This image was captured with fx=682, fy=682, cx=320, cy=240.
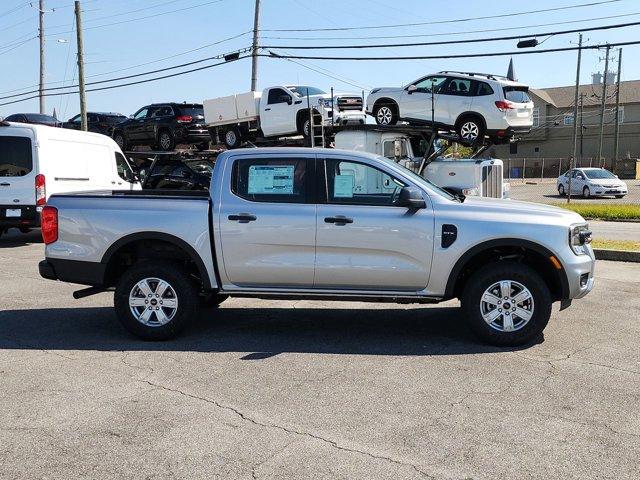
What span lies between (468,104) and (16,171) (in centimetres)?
1020

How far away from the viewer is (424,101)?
17031 mm

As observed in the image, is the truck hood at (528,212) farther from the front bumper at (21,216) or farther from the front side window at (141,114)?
the front side window at (141,114)

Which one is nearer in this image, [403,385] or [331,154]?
[403,385]

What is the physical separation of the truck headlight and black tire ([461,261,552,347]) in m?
0.44

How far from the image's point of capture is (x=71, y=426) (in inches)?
177

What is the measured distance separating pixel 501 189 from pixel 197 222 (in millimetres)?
11103

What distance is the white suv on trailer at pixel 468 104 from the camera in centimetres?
1608

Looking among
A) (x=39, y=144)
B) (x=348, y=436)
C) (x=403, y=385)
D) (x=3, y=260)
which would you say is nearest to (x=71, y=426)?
(x=348, y=436)

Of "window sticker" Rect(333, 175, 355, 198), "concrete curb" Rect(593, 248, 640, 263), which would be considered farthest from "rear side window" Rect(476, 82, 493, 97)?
"window sticker" Rect(333, 175, 355, 198)

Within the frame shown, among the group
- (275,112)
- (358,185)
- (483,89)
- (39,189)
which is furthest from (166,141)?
(358,185)

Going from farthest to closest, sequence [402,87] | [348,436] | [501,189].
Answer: [402,87], [501,189], [348,436]

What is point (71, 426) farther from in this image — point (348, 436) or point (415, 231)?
point (415, 231)

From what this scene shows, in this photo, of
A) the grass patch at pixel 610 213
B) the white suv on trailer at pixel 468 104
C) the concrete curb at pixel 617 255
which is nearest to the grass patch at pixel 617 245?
the concrete curb at pixel 617 255

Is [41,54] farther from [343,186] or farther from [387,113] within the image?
[343,186]
